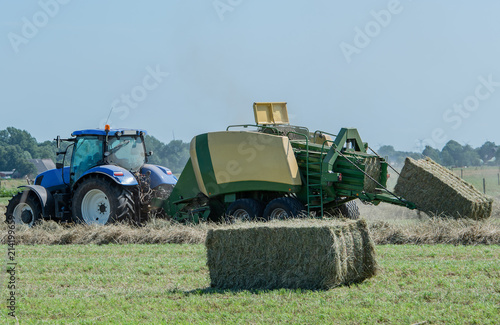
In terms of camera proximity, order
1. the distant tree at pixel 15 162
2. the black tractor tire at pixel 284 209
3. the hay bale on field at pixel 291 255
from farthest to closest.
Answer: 1. the distant tree at pixel 15 162
2. the black tractor tire at pixel 284 209
3. the hay bale on field at pixel 291 255

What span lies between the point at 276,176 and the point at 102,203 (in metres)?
4.08

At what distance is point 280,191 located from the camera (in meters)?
14.1

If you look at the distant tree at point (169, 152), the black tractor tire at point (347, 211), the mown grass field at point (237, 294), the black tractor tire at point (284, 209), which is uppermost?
the distant tree at point (169, 152)

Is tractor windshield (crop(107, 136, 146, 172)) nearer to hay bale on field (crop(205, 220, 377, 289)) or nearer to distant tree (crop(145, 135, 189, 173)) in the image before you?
hay bale on field (crop(205, 220, 377, 289))

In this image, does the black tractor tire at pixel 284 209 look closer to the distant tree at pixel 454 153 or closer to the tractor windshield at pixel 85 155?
the tractor windshield at pixel 85 155

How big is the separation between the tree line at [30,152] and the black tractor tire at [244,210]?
50115 mm

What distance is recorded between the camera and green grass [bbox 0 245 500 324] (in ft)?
22.1

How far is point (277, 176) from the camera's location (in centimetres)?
1399

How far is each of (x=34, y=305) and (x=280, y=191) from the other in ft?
23.7

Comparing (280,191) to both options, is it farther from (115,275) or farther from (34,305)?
(34,305)

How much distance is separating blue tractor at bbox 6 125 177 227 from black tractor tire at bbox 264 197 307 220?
297 centimetres

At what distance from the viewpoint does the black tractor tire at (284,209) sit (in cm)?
1367

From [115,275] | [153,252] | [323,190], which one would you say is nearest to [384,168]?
[323,190]

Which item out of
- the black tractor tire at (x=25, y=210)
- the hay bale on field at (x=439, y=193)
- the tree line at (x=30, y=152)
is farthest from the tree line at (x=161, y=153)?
the hay bale on field at (x=439, y=193)
